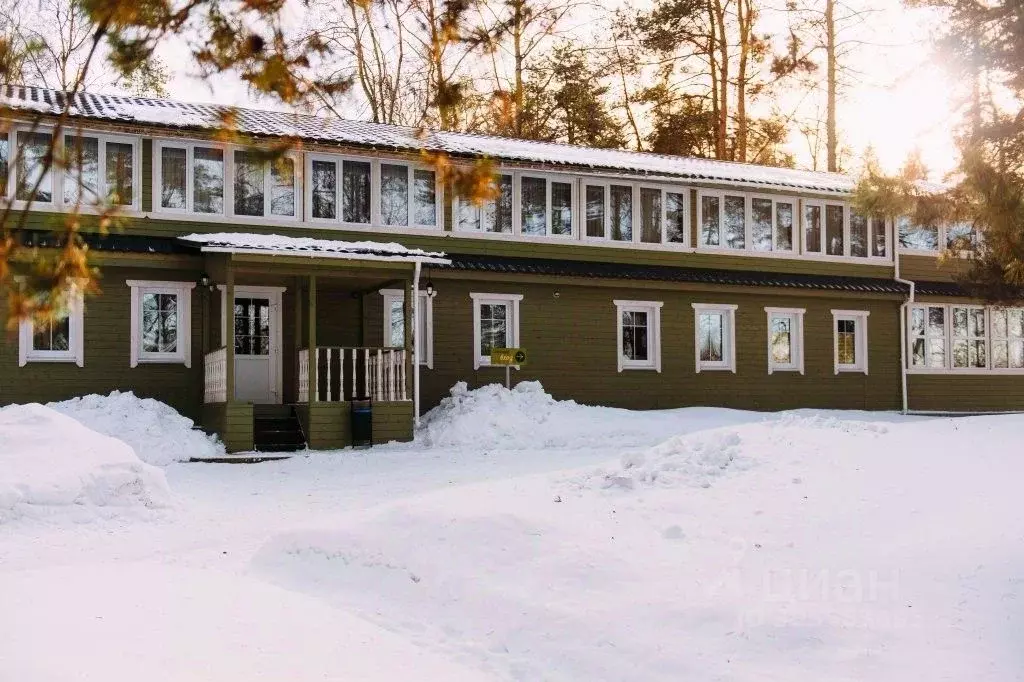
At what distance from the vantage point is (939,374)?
27.2 metres

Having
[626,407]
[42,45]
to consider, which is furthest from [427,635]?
[626,407]

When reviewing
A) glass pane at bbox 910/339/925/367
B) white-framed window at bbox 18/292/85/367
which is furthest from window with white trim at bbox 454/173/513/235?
glass pane at bbox 910/339/925/367

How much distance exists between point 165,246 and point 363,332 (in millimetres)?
3960

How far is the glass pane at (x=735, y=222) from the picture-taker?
25016 millimetres

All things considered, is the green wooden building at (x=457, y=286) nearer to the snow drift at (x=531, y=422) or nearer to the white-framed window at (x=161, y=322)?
the white-framed window at (x=161, y=322)

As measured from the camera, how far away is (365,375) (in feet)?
63.6

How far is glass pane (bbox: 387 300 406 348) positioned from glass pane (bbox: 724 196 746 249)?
8.13m

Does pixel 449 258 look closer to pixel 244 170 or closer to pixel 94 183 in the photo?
pixel 244 170

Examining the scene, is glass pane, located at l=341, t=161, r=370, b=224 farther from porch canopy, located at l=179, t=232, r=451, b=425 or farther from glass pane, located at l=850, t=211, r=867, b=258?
glass pane, located at l=850, t=211, r=867, b=258

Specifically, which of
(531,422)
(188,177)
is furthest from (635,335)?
(188,177)

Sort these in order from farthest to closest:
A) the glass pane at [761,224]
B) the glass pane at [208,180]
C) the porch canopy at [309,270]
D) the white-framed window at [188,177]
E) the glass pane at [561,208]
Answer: the glass pane at [761,224] < the glass pane at [561,208] < the glass pane at [208,180] < the white-framed window at [188,177] < the porch canopy at [309,270]

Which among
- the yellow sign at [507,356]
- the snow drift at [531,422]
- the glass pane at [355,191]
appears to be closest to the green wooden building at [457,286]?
the glass pane at [355,191]

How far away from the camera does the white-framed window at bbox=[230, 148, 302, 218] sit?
19.9m

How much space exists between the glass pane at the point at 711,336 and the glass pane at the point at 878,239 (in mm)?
5129
